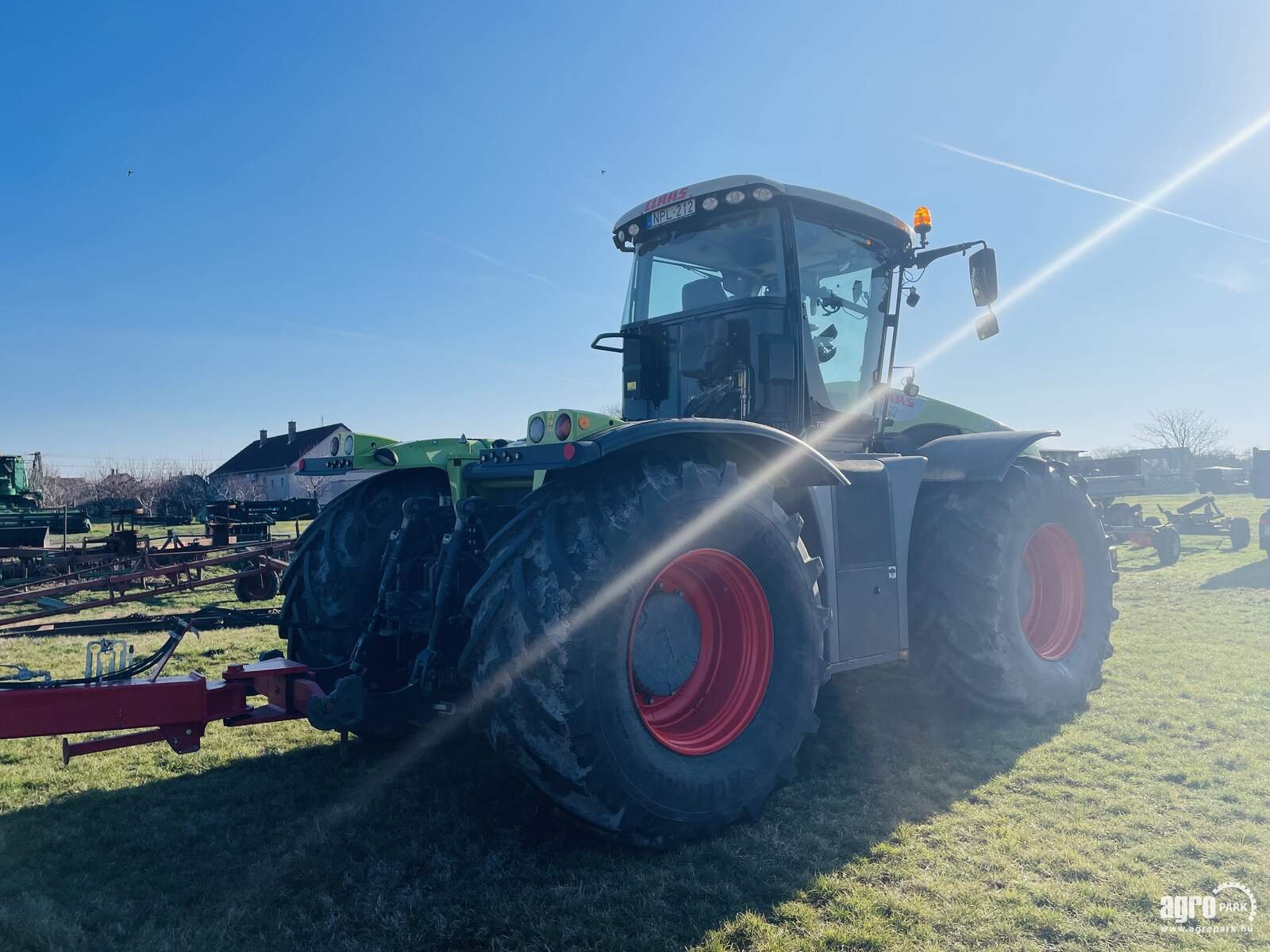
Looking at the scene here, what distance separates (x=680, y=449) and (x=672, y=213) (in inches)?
80.4

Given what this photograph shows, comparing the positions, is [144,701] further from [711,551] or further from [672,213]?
[672,213]

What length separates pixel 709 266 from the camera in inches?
214

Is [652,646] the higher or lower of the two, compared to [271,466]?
lower

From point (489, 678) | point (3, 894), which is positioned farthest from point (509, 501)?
point (3, 894)

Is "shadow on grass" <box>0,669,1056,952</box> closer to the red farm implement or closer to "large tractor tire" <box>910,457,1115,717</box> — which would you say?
the red farm implement

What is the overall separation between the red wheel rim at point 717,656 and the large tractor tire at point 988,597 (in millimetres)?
1852

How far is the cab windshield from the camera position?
201 inches

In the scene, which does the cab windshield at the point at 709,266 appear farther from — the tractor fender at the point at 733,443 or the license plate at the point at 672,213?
the tractor fender at the point at 733,443

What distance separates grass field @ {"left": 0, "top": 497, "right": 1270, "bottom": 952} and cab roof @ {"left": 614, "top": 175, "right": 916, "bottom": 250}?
3215 millimetres

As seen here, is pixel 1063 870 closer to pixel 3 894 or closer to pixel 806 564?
pixel 806 564

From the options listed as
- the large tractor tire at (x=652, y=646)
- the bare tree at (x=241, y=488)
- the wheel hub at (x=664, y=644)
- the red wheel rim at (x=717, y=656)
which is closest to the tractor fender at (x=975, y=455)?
the large tractor tire at (x=652, y=646)

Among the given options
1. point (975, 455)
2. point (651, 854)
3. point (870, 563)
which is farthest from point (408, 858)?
point (975, 455)

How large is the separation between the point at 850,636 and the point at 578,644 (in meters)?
2.08

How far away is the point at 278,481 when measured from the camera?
5916 cm
